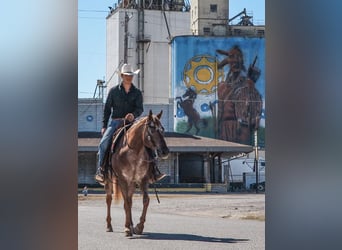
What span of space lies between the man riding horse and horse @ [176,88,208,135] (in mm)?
27171

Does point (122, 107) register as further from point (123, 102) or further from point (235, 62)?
point (235, 62)

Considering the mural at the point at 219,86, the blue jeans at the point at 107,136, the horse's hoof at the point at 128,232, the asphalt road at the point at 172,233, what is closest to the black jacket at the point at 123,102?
the blue jeans at the point at 107,136

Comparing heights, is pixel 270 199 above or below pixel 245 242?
above

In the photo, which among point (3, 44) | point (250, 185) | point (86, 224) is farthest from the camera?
point (250, 185)

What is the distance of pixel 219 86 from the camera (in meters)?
35.3

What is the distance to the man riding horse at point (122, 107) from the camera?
25.6 feet

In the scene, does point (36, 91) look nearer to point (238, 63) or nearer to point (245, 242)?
point (245, 242)

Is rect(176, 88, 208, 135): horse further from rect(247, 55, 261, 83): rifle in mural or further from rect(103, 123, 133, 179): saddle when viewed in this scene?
rect(103, 123, 133, 179): saddle

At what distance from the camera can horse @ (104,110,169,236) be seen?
721 centimetres

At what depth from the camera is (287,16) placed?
476 cm

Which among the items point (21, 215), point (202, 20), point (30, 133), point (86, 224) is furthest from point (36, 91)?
point (202, 20)

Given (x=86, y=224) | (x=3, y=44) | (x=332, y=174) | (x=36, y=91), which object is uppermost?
(x=3, y=44)

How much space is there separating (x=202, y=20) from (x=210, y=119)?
8.01 metres

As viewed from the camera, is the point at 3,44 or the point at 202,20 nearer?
the point at 3,44
